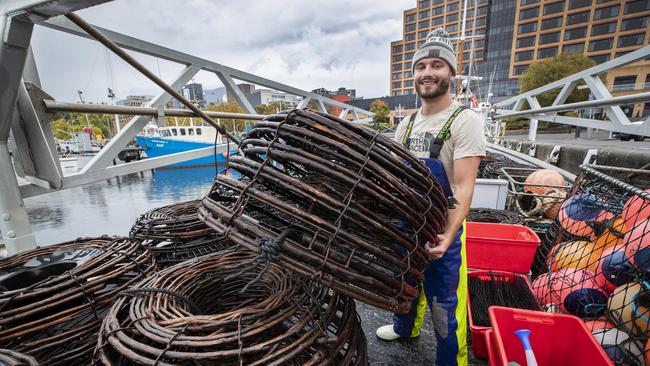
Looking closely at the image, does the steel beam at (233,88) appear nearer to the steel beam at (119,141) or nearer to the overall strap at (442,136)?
the steel beam at (119,141)

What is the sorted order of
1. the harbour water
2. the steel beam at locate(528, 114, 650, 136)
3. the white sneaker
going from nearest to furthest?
the white sneaker → the steel beam at locate(528, 114, 650, 136) → the harbour water

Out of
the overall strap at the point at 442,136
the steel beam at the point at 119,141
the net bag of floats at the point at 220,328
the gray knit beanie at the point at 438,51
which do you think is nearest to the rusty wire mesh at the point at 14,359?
the net bag of floats at the point at 220,328

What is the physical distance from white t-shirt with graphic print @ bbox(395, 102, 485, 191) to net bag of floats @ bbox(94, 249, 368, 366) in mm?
994

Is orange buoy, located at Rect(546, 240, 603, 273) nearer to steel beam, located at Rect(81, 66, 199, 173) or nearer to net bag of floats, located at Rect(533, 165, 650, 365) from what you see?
net bag of floats, located at Rect(533, 165, 650, 365)

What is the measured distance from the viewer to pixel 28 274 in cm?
121

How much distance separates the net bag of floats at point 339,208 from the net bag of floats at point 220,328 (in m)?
0.18

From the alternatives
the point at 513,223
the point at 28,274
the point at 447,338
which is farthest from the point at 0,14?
the point at 513,223

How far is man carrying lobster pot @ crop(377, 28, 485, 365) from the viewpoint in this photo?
1504mm

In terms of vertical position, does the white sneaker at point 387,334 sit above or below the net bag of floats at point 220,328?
below

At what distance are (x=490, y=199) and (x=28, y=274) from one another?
14.5ft

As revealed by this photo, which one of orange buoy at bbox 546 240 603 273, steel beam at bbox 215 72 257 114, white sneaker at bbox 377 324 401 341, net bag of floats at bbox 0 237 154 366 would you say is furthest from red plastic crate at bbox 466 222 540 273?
steel beam at bbox 215 72 257 114

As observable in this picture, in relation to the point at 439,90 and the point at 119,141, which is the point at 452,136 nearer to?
the point at 439,90

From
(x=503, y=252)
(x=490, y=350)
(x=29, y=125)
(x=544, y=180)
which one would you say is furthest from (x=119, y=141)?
(x=544, y=180)

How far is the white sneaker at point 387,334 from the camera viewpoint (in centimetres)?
200
